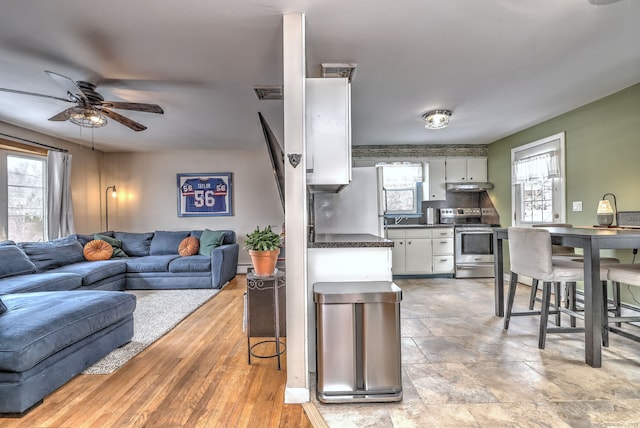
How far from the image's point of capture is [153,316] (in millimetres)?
3408

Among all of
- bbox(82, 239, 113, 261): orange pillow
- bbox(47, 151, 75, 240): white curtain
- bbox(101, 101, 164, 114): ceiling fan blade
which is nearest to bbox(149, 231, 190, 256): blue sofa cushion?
bbox(82, 239, 113, 261): orange pillow

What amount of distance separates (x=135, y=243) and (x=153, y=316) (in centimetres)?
238

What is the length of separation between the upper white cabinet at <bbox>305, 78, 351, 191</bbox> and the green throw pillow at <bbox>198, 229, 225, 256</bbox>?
3.43m

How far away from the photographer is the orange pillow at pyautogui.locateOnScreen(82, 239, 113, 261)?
4.59m

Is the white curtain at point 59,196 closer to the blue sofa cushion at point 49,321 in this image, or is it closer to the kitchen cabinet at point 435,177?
the blue sofa cushion at point 49,321

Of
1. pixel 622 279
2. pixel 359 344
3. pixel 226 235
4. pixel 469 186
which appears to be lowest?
pixel 359 344

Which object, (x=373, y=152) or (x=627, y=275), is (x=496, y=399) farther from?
(x=373, y=152)

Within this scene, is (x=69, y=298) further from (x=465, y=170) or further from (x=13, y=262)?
(x=465, y=170)

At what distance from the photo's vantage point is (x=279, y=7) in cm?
185

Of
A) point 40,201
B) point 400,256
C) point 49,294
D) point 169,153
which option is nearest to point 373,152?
point 400,256

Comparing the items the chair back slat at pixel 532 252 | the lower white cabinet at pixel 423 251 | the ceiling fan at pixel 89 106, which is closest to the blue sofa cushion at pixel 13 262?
the ceiling fan at pixel 89 106

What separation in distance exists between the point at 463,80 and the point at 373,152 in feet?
8.97

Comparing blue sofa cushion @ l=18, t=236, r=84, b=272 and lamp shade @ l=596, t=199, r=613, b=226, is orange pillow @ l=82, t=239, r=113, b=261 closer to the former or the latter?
blue sofa cushion @ l=18, t=236, r=84, b=272

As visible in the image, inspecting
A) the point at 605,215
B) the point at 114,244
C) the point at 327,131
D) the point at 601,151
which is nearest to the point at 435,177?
the point at 601,151
